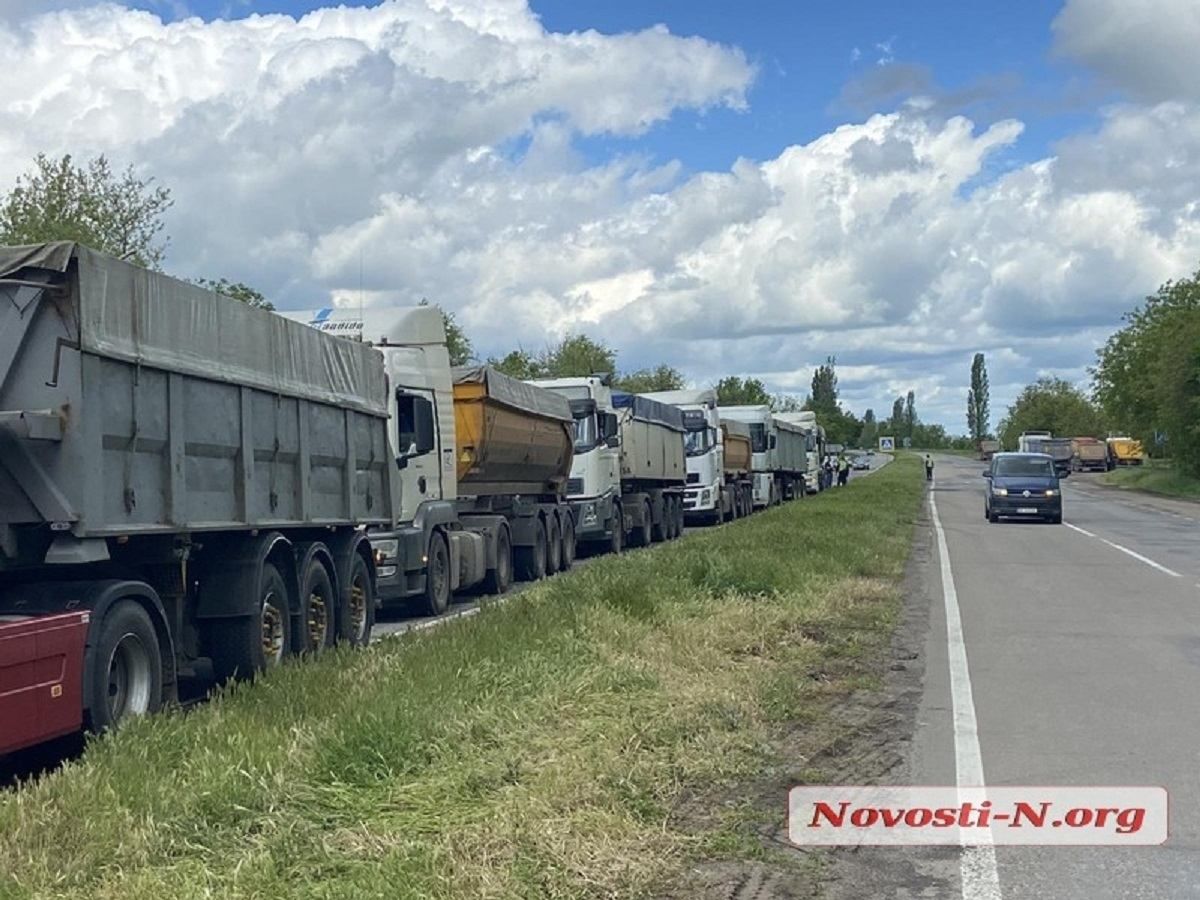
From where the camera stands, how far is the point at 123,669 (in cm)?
879

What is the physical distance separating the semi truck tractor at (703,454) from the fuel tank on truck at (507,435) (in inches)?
520

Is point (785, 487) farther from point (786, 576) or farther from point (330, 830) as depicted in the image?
point (330, 830)

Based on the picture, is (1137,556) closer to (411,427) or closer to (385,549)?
(411,427)

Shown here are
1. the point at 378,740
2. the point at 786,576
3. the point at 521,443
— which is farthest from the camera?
the point at 521,443

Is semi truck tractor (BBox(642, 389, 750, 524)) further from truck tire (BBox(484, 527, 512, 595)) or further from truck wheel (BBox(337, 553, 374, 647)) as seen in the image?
truck wheel (BBox(337, 553, 374, 647))

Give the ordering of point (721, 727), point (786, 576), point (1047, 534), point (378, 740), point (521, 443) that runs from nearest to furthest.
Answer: point (378, 740), point (721, 727), point (786, 576), point (521, 443), point (1047, 534)

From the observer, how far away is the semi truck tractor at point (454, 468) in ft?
53.6

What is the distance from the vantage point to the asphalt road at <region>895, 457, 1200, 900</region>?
6.18m

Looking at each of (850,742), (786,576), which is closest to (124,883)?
(850,742)

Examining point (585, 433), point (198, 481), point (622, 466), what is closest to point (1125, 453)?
point (622, 466)

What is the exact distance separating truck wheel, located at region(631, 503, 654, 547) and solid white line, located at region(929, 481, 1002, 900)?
13.5m

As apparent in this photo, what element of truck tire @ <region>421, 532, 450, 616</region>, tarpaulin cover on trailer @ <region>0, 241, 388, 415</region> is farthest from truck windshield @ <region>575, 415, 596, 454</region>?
tarpaulin cover on trailer @ <region>0, 241, 388, 415</region>

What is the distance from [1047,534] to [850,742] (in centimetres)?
2446

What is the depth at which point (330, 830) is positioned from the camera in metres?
6.23
